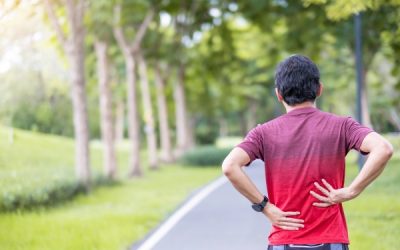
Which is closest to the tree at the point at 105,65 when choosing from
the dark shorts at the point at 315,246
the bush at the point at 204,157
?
the bush at the point at 204,157

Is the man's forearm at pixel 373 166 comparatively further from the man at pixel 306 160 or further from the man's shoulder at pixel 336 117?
the man's shoulder at pixel 336 117

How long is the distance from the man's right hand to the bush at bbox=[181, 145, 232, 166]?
28.9 metres

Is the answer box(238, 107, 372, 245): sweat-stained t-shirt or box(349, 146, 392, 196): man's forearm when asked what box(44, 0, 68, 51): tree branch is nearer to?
box(238, 107, 372, 245): sweat-stained t-shirt

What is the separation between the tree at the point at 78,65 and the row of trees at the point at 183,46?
0.02 meters

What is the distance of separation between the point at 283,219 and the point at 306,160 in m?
0.32

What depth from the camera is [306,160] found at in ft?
12.0

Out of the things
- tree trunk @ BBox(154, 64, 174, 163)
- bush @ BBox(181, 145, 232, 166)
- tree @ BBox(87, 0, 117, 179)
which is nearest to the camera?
tree @ BBox(87, 0, 117, 179)

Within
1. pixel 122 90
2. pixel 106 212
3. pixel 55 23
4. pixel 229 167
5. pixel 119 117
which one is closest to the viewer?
pixel 229 167

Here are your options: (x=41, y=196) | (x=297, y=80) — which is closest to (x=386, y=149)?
(x=297, y=80)

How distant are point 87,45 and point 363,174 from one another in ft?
86.4

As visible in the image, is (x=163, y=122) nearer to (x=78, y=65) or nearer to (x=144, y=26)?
(x=144, y=26)

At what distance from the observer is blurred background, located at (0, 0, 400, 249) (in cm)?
1174

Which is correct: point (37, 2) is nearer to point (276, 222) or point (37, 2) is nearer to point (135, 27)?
point (135, 27)

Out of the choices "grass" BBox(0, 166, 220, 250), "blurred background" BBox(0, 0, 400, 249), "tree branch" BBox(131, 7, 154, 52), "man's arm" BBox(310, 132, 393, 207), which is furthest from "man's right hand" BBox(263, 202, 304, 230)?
"tree branch" BBox(131, 7, 154, 52)
